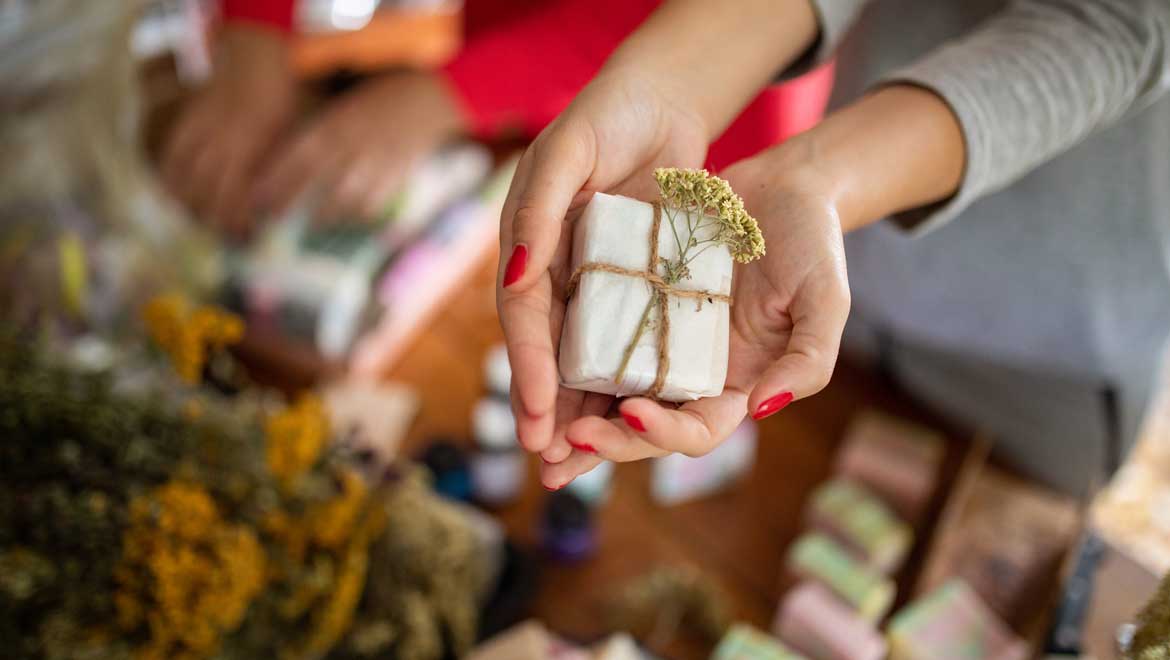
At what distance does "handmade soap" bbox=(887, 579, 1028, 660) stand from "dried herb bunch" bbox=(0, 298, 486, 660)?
463 mm

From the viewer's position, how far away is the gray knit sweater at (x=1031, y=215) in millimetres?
658

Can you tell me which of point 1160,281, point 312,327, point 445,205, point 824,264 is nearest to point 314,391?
point 312,327

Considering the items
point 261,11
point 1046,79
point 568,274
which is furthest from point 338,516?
point 261,11

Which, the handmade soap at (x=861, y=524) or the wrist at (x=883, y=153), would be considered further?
the handmade soap at (x=861, y=524)

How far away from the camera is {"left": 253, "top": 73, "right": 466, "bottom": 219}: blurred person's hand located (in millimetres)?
1384

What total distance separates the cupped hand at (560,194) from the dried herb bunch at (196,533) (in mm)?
320

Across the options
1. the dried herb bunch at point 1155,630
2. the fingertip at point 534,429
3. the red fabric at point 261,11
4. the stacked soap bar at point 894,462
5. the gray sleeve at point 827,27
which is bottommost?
the stacked soap bar at point 894,462

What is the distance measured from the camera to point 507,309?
1.80 feet

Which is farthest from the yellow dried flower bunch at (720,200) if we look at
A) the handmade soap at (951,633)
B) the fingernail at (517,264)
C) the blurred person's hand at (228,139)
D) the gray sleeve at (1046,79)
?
the blurred person's hand at (228,139)

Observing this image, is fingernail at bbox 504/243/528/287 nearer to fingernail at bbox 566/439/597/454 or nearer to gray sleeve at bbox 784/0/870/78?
fingernail at bbox 566/439/597/454

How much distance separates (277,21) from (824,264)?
130 cm

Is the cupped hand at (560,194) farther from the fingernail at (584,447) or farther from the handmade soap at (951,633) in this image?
the handmade soap at (951,633)

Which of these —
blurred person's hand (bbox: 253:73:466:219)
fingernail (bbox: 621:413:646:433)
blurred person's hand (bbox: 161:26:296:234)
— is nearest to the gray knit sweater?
fingernail (bbox: 621:413:646:433)

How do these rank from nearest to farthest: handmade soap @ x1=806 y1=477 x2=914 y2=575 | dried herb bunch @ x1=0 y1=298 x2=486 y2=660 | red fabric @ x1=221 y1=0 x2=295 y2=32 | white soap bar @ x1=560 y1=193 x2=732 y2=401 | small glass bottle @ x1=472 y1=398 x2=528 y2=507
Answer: white soap bar @ x1=560 y1=193 x2=732 y2=401
dried herb bunch @ x1=0 y1=298 x2=486 y2=660
handmade soap @ x1=806 y1=477 x2=914 y2=575
small glass bottle @ x1=472 y1=398 x2=528 y2=507
red fabric @ x1=221 y1=0 x2=295 y2=32
